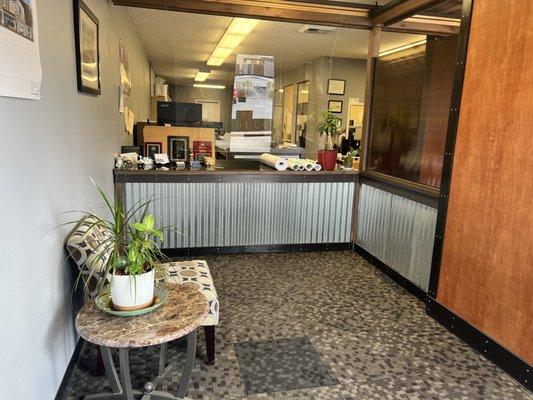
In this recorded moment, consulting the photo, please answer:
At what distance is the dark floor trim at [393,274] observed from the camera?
10.0ft

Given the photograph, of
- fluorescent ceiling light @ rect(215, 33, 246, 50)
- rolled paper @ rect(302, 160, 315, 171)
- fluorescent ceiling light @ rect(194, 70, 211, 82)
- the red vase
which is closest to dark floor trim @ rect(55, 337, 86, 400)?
rolled paper @ rect(302, 160, 315, 171)

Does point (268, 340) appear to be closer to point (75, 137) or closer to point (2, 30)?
point (75, 137)

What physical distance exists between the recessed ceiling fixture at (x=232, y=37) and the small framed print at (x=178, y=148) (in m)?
1.55

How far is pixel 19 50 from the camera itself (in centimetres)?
134

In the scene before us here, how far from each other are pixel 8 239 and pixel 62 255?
65 centimetres

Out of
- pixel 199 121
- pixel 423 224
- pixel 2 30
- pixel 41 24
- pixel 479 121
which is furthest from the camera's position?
pixel 199 121

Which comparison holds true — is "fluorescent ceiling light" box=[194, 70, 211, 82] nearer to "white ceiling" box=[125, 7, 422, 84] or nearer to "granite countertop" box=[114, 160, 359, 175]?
"white ceiling" box=[125, 7, 422, 84]

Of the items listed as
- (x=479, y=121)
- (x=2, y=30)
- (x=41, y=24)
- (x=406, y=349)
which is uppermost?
(x=41, y=24)

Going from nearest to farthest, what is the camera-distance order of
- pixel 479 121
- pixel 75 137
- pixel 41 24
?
pixel 41 24 < pixel 75 137 < pixel 479 121

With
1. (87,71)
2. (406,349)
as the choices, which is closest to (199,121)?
(87,71)

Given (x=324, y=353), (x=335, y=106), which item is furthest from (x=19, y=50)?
(x=335, y=106)

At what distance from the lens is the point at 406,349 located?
93.5 inches

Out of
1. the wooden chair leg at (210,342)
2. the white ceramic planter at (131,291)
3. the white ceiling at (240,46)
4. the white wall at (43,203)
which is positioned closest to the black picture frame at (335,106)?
the white ceiling at (240,46)

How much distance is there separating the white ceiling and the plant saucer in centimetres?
338
